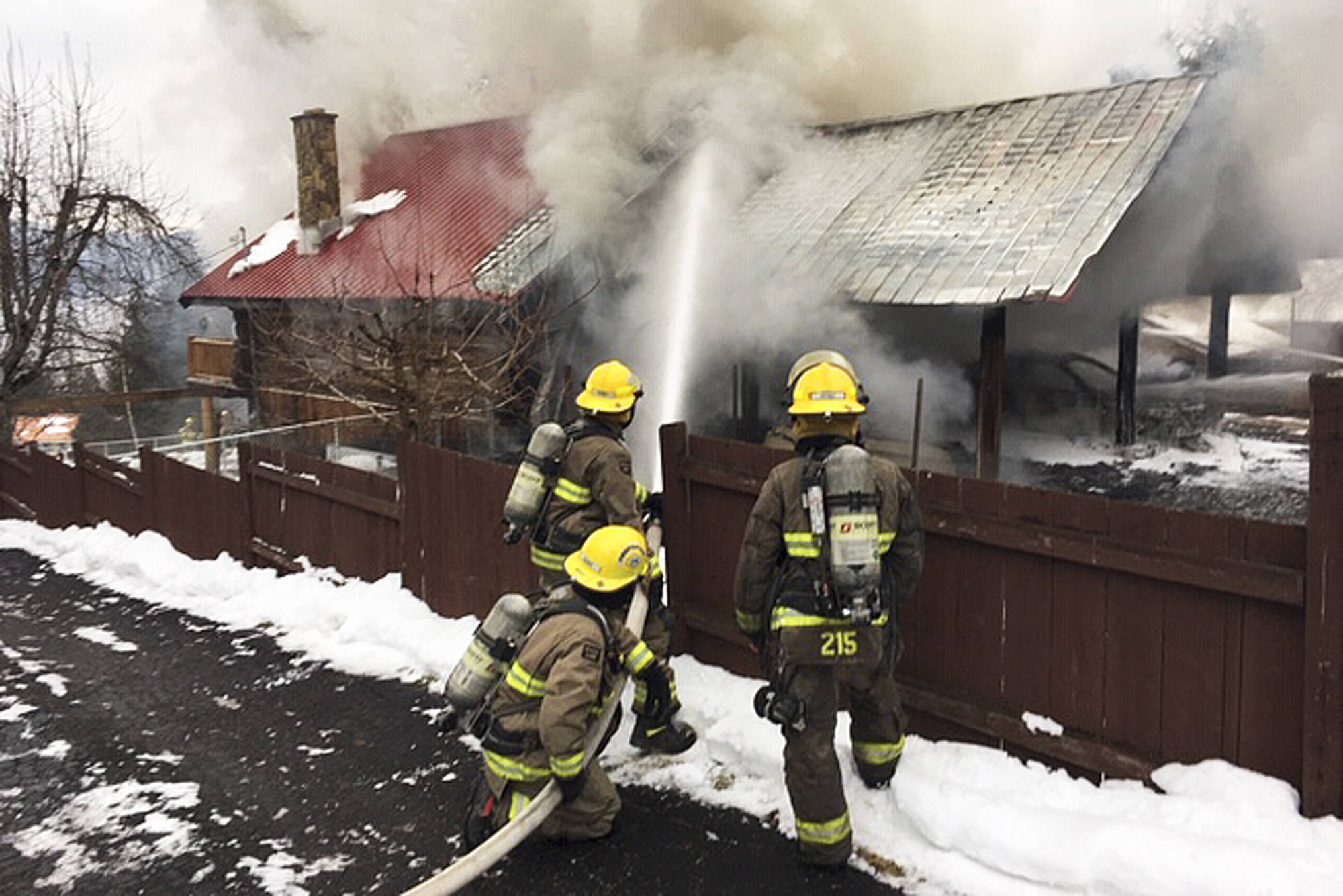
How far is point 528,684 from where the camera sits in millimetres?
3766

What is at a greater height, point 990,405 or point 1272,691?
point 990,405

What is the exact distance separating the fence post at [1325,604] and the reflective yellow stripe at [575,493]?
9.58ft

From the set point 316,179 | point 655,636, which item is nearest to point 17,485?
point 316,179

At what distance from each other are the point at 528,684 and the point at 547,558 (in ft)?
4.41

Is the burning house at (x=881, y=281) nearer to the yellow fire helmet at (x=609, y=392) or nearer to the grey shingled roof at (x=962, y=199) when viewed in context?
the grey shingled roof at (x=962, y=199)

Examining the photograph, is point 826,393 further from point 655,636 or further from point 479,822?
point 479,822

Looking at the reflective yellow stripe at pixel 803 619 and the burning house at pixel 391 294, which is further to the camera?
the burning house at pixel 391 294

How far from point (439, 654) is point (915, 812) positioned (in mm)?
3116

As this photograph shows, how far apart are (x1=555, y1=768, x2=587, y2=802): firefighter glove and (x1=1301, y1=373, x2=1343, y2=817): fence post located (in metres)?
2.39

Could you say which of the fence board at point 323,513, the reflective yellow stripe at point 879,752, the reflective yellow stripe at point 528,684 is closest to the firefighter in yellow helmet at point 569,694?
the reflective yellow stripe at point 528,684

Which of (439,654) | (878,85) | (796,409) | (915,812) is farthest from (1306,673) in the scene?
(878,85)

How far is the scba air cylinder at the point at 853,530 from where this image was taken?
3.54 metres

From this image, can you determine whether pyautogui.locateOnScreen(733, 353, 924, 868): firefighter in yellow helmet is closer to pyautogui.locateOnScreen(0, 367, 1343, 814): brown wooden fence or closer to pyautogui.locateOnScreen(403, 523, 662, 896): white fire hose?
pyautogui.locateOnScreen(0, 367, 1343, 814): brown wooden fence

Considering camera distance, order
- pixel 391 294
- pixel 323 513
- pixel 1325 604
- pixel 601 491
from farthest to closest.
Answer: pixel 391 294 → pixel 323 513 → pixel 601 491 → pixel 1325 604
